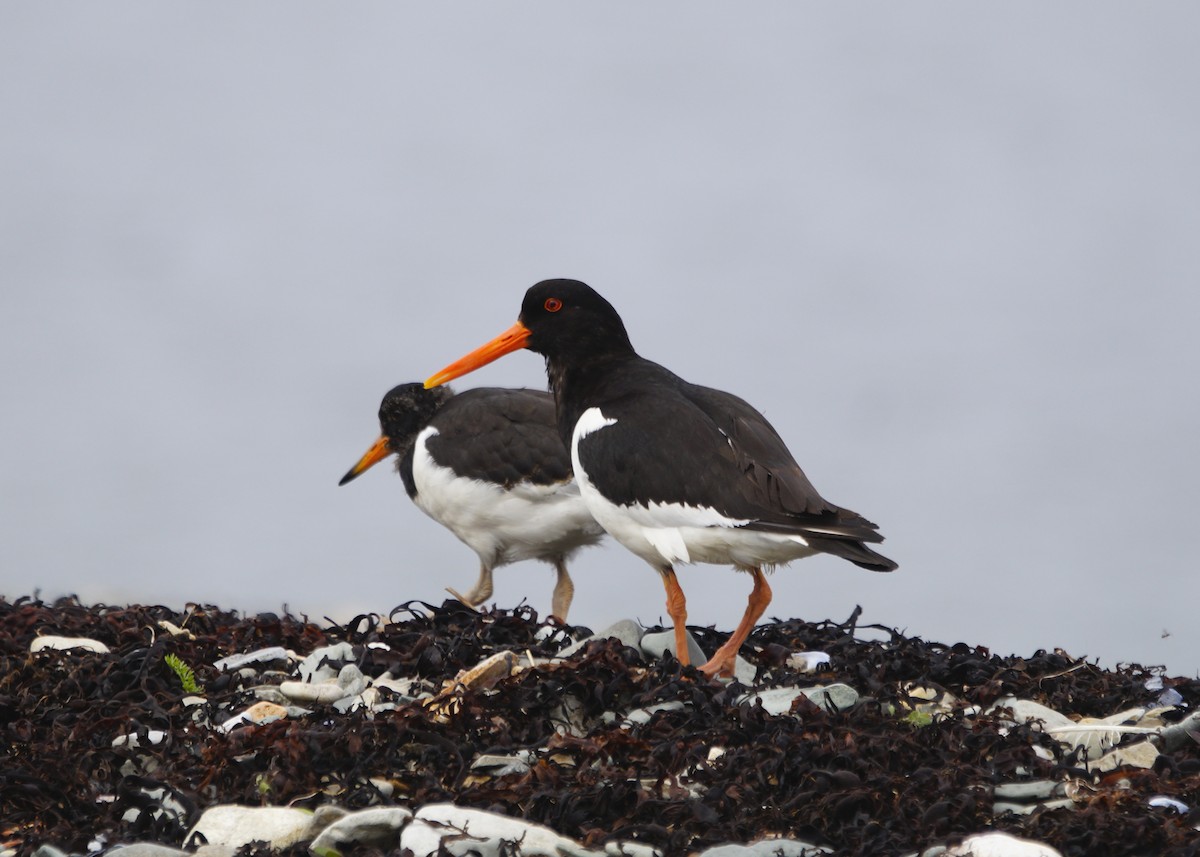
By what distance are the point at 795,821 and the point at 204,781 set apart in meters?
2.14

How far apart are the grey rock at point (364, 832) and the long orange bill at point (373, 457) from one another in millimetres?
6333

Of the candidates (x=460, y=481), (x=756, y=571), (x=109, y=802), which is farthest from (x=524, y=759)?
(x=460, y=481)

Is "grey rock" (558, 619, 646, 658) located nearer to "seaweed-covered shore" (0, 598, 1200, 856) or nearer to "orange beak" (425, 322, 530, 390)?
"seaweed-covered shore" (0, 598, 1200, 856)

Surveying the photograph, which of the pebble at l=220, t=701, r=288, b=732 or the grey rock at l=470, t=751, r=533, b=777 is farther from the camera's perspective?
the pebble at l=220, t=701, r=288, b=732

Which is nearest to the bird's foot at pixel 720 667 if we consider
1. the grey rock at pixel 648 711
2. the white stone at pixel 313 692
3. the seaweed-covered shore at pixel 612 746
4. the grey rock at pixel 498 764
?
the seaweed-covered shore at pixel 612 746

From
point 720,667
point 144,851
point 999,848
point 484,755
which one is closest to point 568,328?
point 720,667

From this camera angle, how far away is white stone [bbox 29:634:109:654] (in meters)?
7.05

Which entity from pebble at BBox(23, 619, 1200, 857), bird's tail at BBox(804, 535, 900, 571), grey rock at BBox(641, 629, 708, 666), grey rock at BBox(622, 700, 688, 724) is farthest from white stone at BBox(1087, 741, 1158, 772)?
grey rock at BBox(641, 629, 708, 666)

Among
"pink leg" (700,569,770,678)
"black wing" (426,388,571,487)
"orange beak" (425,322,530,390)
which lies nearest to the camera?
"pink leg" (700,569,770,678)

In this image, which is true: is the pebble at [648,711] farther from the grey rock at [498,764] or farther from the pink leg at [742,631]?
the grey rock at [498,764]

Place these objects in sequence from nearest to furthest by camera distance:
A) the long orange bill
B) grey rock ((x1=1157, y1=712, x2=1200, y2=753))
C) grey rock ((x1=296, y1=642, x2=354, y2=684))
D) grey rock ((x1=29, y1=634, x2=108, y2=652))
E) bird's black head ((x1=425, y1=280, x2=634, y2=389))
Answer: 1. grey rock ((x1=1157, y1=712, x2=1200, y2=753))
2. grey rock ((x1=296, y1=642, x2=354, y2=684))
3. grey rock ((x1=29, y1=634, x2=108, y2=652))
4. bird's black head ((x1=425, y1=280, x2=634, y2=389))
5. the long orange bill

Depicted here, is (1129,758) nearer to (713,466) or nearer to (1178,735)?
(1178,735)

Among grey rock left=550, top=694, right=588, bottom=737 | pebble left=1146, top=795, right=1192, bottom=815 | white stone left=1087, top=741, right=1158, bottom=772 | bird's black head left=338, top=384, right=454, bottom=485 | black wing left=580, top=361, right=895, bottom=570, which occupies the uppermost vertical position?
bird's black head left=338, top=384, right=454, bottom=485

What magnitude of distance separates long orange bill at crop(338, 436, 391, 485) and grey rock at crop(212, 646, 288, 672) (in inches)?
159
